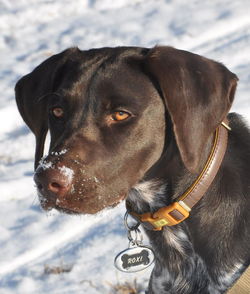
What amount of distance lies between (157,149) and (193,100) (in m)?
0.34

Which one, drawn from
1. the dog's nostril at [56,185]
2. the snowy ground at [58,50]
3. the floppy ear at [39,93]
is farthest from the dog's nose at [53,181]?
the floppy ear at [39,93]

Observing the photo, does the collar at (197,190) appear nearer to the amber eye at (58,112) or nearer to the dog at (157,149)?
the dog at (157,149)

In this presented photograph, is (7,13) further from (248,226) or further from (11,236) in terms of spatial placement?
(248,226)

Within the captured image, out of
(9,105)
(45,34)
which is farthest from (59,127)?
(45,34)

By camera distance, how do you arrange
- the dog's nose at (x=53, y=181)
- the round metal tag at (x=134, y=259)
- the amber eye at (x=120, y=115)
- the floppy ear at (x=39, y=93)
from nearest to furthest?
the dog's nose at (x=53, y=181) < the amber eye at (x=120, y=115) < the floppy ear at (x=39, y=93) < the round metal tag at (x=134, y=259)

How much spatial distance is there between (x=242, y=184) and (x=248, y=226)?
0.74 ft

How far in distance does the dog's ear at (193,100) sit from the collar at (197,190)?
111 mm

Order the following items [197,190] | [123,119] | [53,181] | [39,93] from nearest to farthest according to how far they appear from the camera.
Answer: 1. [53,181]
2. [123,119]
3. [197,190]
4. [39,93]

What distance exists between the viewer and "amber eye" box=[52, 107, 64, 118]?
3088mm

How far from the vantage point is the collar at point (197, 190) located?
117 inches

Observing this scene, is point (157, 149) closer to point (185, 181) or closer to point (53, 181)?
point (185, 181)

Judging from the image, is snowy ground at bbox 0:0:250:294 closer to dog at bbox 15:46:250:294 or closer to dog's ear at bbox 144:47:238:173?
dog at bbox 15:46:250:294

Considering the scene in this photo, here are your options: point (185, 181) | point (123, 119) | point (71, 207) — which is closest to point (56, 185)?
point (71, 207)

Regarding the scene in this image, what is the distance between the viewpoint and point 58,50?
769 centimetres
